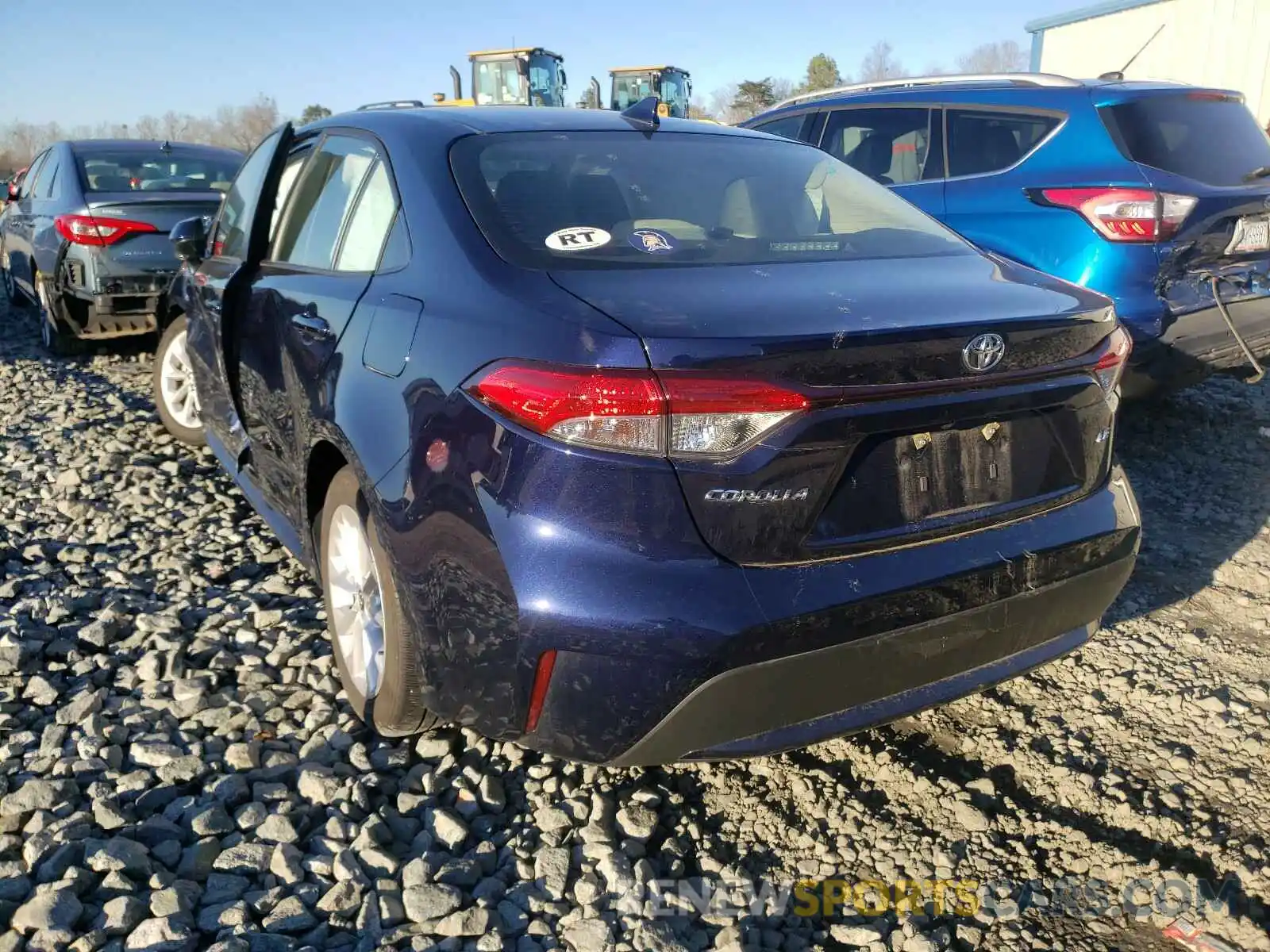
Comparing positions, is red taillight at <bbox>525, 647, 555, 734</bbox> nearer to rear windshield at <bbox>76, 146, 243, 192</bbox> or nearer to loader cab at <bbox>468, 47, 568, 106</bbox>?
rear windshield at <bbox>76, 146, 243, 192</bbox>

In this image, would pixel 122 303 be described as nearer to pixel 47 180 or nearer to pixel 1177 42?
pixel 47 180

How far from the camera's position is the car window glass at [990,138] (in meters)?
4.97

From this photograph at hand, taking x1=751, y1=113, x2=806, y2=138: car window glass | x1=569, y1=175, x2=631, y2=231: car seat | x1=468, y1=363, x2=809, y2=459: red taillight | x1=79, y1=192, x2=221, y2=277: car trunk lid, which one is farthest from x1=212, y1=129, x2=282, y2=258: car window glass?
x1=751, y1=113, x2=806, y2=138: car window glass

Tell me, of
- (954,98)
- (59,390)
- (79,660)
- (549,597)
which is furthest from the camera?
(59,390)

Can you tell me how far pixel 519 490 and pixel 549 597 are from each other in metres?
0.22

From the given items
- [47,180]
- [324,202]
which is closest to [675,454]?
[324,202]

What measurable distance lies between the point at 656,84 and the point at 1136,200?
60.2ft

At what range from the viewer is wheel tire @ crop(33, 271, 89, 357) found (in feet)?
24.6

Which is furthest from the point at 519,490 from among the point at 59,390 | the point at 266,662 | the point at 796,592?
the point at 59,390

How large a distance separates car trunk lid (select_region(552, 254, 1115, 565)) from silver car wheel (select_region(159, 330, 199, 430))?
3.74 metres

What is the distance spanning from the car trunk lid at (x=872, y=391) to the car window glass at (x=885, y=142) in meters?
3.42

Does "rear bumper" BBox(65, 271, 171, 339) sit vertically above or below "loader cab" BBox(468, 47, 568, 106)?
below

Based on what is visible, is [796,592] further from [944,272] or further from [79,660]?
[79,660]

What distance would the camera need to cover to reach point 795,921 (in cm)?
215
